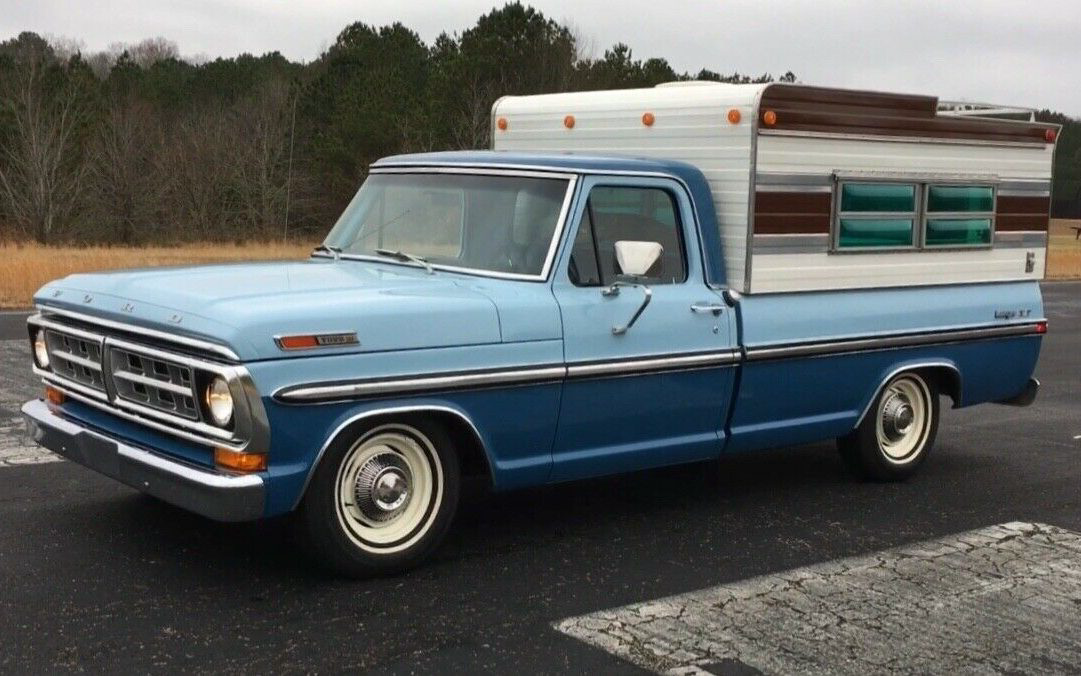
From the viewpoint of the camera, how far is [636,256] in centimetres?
609

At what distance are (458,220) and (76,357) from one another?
6.17ft

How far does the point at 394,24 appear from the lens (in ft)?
170

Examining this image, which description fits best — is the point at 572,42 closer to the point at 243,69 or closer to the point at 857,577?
the point at 243,69

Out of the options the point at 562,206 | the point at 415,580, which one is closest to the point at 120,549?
the point at 415,580

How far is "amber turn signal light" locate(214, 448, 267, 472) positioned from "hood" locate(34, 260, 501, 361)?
15.3 inches

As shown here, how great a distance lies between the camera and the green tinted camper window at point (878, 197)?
739 cm

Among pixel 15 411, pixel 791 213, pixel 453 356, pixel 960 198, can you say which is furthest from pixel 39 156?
pixel 453 356

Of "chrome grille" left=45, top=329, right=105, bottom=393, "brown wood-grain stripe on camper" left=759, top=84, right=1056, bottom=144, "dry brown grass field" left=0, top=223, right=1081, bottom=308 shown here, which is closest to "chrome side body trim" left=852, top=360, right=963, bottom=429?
"brown wood-grain stripe on camper" left=759, top=84, right=1056, bottom=144

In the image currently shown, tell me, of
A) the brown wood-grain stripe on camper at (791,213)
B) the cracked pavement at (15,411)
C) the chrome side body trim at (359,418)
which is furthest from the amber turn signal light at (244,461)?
the brown wood-grain stripe on camper at (791,213)

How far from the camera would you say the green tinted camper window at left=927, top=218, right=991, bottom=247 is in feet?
25.7

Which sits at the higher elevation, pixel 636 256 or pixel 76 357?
pixel 636 256

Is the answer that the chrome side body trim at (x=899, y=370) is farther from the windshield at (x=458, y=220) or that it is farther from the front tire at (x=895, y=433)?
the windshield at (x=458, y=220)

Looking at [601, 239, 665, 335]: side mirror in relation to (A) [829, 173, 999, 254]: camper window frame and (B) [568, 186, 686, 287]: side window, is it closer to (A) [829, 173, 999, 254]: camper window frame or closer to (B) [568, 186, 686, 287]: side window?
(B) [568, 186, 686, 287]: side window

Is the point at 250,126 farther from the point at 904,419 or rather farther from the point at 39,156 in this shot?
the point at 904,419
